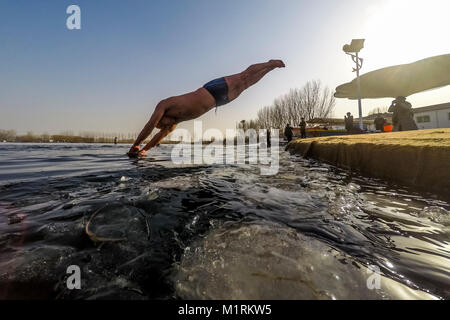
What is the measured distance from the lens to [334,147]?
126 inches

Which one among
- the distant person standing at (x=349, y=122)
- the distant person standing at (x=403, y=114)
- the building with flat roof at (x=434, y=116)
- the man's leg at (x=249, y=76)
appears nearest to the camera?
the man's leg at (x=249, y=76)

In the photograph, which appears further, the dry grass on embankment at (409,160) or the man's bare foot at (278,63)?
the man's bare foot at (278,63)

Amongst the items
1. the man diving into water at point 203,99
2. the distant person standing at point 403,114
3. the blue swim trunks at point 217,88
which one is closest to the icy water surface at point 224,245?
the man diving into water at point 203,99

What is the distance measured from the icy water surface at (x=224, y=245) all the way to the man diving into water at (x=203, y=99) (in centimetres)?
227

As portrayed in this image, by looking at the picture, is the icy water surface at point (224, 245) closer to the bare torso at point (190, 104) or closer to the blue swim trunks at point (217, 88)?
the bare torso at point (190, 104)

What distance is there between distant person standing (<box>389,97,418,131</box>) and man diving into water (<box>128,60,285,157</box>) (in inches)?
244

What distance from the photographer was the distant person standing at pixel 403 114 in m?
6.76

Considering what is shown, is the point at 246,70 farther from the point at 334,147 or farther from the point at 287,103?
the point at 287,103

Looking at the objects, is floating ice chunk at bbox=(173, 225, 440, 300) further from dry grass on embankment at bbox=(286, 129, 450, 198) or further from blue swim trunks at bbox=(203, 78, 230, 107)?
blue swim trunks at bbox=(203, 78, 230, 107)

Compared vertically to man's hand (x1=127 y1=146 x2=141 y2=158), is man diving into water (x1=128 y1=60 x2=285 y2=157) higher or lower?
higher

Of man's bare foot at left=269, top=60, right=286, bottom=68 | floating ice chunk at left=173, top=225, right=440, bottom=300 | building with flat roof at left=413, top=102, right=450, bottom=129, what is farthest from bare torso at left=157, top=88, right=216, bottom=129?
building with flat roof at left=413, top=102, right=450, bottom=129

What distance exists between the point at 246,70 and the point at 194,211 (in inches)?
141

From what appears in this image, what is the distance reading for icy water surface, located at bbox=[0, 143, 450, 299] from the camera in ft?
1.80
